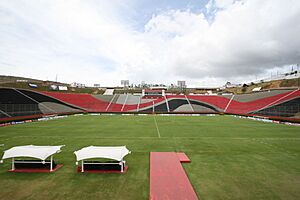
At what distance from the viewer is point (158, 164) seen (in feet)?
37.2

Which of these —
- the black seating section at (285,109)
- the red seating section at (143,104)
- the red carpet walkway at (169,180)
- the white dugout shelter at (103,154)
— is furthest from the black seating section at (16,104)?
the black seating section at (285,109)

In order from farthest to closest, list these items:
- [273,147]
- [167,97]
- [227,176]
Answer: [167,97] < [273,147] < [227,176]

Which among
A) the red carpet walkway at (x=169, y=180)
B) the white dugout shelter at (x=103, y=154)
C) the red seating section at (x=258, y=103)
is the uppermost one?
the red seating section at (x=258, y=103)

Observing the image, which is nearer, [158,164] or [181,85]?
[158,164]

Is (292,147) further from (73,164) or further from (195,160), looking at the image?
(73,164)

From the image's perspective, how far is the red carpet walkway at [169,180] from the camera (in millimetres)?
7590

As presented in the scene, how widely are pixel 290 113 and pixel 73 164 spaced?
4863 centimetres

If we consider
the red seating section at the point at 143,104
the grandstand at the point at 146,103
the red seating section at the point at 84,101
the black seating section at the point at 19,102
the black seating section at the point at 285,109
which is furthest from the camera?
the red seating section at the point at 84,101

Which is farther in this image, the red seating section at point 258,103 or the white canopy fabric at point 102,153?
the red seating section at point 258,103

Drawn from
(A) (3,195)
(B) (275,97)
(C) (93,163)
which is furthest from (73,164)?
(B) (275,97)

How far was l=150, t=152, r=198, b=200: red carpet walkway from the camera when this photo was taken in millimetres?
7590

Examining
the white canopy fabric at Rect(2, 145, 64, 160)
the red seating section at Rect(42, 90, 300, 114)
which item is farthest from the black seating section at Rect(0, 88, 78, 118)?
the white canopy fabric at Rect(2, 145, 64, 160)

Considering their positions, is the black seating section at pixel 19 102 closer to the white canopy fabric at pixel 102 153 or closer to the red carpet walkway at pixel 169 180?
the white canopy fabric at pixel 102 153

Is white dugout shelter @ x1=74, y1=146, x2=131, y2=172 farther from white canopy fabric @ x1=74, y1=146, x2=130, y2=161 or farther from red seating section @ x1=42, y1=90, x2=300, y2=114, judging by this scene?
red seating section @ x1=42, y1=90, x2=300, y2=114
